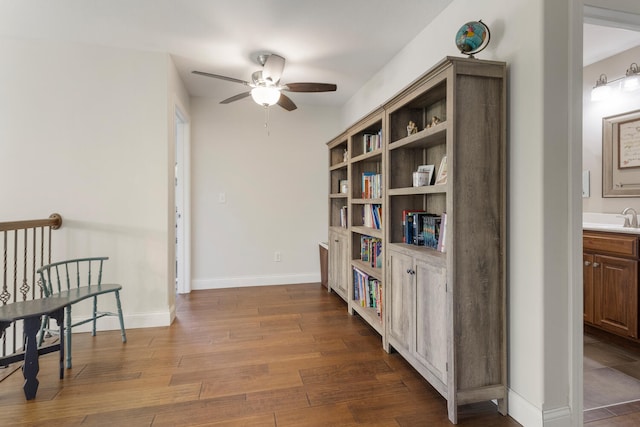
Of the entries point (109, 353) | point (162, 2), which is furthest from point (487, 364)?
point (162, 2)

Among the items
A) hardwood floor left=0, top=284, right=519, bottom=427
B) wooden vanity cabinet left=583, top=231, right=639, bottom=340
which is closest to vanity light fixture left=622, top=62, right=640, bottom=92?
wooden vanity cabinet left=583, top=231, right=639, bottom=340

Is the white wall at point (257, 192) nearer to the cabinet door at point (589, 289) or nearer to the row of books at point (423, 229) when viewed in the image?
the row of books at point (423, 229)

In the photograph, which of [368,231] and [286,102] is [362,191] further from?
[286,102]

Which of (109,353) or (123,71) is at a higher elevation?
(123,71)

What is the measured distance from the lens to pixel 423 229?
215 cm

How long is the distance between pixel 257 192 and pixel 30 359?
2.75m

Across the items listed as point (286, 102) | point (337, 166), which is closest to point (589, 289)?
point (337, 166)

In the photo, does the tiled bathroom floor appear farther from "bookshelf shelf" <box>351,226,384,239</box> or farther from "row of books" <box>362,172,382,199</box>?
"row of books" <box>362,172,382,199</box>

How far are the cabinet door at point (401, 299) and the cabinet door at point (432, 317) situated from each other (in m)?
0.07

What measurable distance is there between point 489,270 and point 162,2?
101 inches

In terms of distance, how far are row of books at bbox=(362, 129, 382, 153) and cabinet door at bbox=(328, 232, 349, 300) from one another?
943 mm

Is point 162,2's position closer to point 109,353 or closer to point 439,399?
point 109,353

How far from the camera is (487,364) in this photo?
63.7 inches

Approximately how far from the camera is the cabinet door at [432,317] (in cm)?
165
